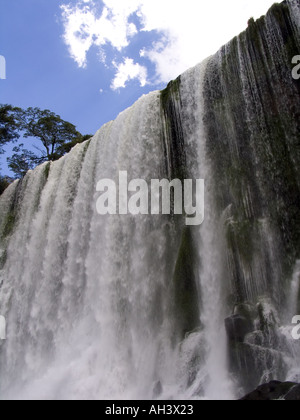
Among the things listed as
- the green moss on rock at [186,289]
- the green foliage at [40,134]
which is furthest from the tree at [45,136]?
the green moss on rock at [186,289]

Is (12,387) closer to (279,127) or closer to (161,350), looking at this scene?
(161,350)

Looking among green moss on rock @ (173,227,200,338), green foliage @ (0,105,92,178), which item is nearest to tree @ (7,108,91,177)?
green foliage @ (0,105,92,178)

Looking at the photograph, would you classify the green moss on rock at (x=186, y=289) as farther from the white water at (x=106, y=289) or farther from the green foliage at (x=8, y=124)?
the green foliage at (x=8, y=124)

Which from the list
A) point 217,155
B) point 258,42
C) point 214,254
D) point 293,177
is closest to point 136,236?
point 214,254

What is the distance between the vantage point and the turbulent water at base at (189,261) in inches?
325

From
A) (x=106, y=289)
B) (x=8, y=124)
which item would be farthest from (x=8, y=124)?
(x=106, y=289)

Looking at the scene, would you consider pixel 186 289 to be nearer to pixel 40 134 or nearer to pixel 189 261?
pixel 189 261

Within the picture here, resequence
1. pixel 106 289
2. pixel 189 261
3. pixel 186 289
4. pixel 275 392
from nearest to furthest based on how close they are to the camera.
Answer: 1. pixel 275 392
2. pixel 186 289
3. pixel 189 261
4. pixel 106 289

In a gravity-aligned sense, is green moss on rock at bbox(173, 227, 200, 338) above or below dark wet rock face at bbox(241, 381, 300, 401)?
above

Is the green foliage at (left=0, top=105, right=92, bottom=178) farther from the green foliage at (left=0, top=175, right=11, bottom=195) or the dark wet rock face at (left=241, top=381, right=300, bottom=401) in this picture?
the dark wet rock face at (left=241, top=381, right=300, bottom=401)

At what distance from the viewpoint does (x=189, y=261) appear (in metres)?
10.1

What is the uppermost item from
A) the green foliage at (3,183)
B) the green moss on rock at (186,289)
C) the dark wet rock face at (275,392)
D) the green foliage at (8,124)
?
the green foliage at (8,124)

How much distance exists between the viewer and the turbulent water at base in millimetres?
8258

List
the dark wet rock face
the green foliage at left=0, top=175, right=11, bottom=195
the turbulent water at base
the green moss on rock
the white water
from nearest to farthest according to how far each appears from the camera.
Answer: the dark wet rock face
the turbulent water at base
the white water
the green moss on rock
the green foliage at left=0, top=175, right=11, bottom=195
